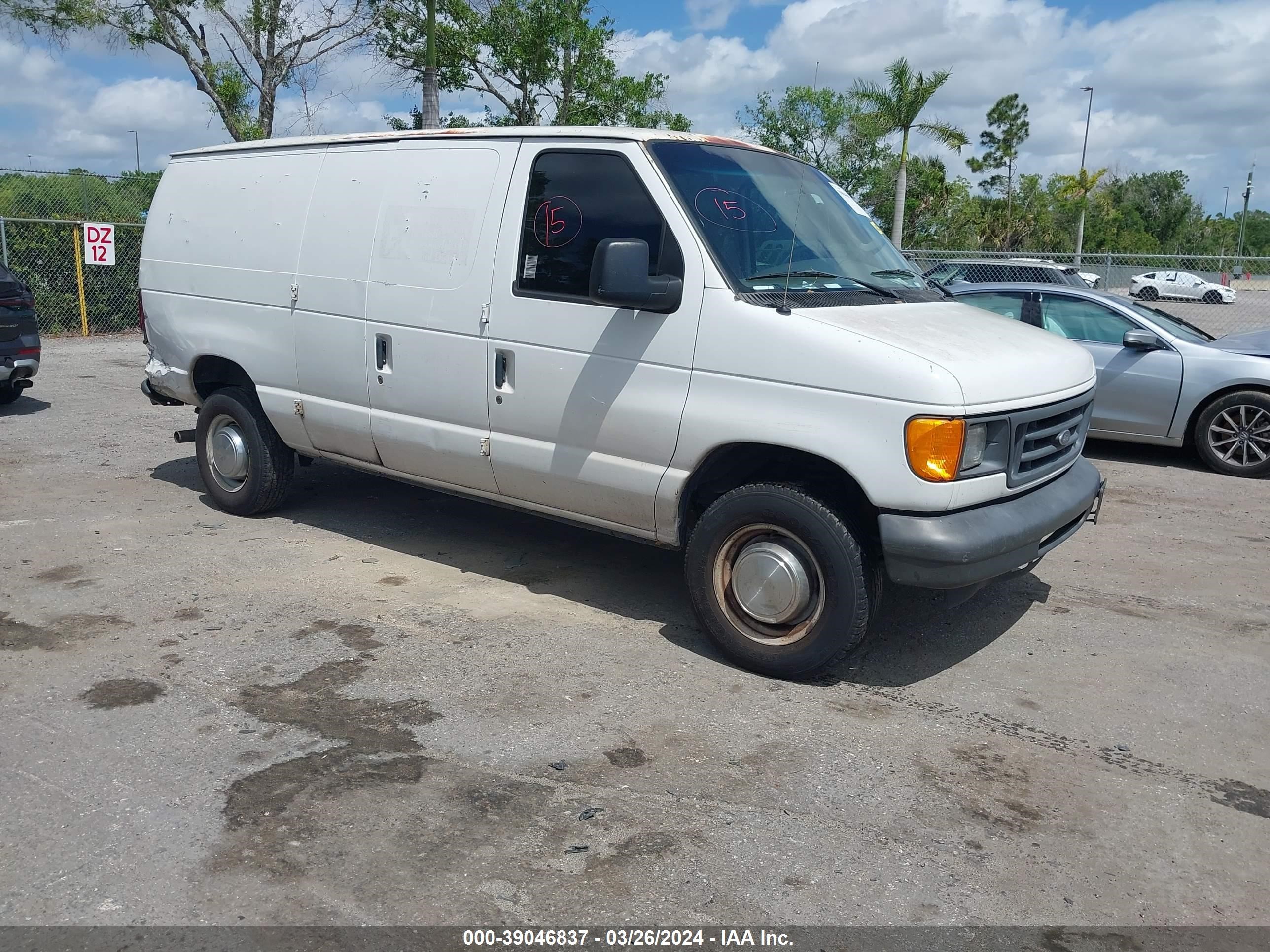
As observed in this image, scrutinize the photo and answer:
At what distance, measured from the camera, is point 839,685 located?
4.76 metres

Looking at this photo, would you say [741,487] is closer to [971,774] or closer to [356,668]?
[971,774]

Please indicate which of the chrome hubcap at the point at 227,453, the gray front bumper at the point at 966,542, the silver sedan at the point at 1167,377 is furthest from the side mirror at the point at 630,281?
the silver sedan at the point at 1167,377

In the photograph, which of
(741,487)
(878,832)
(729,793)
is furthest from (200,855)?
(741,487)

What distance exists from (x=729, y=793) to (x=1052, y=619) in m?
2.66

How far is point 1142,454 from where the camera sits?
10.4 meters

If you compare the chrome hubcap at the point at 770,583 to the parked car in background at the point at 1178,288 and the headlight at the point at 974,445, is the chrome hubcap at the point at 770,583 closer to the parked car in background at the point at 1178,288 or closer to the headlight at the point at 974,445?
the headlight at the point at 974,445

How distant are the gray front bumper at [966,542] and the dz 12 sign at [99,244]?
15.2 metres

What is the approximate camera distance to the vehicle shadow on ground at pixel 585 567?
517cm

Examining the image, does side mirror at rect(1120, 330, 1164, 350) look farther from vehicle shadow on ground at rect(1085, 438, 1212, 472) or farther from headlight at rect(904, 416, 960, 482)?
headlight at rect(904, 416, 960, 482)

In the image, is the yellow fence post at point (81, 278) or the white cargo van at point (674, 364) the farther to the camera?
the yellow fence post at point (81, 278)

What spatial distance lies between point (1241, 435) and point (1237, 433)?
0.04 m

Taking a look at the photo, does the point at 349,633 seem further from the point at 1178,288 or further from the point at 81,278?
the point at 1178,288

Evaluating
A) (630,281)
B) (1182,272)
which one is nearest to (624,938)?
(630,281)

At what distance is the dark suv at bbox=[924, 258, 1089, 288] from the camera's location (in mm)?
16000
